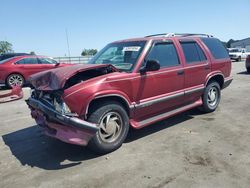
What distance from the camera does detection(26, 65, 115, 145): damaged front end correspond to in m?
3.70

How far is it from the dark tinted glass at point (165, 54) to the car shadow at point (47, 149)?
135 centimetres

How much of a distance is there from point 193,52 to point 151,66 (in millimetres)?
1748

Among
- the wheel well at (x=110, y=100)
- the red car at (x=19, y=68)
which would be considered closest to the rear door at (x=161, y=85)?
the wheel well at (x=110, y=100)

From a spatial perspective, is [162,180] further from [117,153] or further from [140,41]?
[140,41]

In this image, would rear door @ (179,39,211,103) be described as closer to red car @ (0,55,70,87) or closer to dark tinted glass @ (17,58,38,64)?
red car @ (0,55,70,87)

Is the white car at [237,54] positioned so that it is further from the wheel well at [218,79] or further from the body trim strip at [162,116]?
the body trim strip at [162,116]

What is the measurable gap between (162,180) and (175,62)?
274 centimetres

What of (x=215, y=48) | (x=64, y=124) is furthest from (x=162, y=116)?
(x=215, y=48)

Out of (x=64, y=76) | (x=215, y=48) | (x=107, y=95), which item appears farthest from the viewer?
(x=215, y=48)

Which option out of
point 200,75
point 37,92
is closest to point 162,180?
point 37,92

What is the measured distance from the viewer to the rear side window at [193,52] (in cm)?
558

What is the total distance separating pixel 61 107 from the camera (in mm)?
3752

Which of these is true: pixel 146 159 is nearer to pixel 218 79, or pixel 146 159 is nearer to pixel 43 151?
pixel 43 151

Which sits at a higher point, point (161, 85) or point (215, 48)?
point (215, 48)
